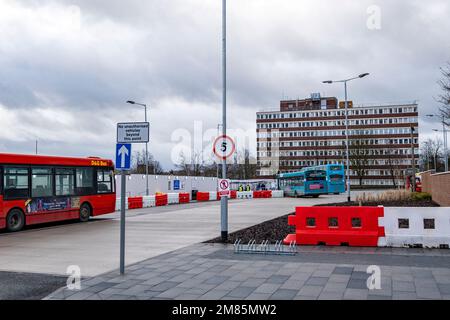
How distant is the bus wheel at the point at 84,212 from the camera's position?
65.6ft

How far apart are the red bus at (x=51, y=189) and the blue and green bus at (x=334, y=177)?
27026 millimetres

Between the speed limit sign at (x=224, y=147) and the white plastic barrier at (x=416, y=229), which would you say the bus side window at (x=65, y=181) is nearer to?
the speed limit sign at (x=224, y=147)

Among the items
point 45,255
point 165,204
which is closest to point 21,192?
point 45,255

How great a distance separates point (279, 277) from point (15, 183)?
1259 cm

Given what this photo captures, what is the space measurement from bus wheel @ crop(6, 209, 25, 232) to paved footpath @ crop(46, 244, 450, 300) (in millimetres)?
8723

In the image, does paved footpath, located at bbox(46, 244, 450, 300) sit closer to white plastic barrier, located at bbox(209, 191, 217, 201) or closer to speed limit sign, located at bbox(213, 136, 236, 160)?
speed limit sign, located at bbox(213, 136, 236, 160)

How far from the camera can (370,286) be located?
6758 millimetres

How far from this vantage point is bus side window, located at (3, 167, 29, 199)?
16.4 metres

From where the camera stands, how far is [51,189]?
18.2 m

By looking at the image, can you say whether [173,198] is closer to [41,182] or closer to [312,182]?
[312,182]

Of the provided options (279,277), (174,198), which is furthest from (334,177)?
(279,277)

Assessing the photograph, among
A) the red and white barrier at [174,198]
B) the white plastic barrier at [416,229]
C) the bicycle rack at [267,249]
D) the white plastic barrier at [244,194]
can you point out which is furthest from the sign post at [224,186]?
the white plastic barrier at [244,194]

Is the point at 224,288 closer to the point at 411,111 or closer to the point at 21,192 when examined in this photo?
the point at 21,192
